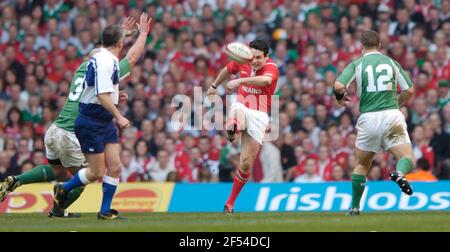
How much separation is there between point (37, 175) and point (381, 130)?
4.56 meters

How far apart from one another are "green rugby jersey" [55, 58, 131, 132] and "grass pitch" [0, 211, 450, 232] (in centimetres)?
125

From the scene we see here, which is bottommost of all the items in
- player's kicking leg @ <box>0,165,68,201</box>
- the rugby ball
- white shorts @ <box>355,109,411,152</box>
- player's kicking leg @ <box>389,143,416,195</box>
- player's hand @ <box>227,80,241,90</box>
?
player's kicking leg @ <box>0,165,68,201</box>

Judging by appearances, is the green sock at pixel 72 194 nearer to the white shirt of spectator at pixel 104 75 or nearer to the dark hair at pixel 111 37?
the white shirt of spectator at pixel 104 75

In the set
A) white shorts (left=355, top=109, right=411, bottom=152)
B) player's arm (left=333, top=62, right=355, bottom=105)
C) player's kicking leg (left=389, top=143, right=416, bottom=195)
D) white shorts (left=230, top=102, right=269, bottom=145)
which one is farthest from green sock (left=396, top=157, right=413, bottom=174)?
white shorts (left=230, top=102, right=269, bottom=145)

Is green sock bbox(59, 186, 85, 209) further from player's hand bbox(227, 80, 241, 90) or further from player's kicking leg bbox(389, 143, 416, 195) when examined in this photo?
player's kicking leg bbox(389, 143, 416, 195)

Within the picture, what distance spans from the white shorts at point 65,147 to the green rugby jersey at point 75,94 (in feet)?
0.30

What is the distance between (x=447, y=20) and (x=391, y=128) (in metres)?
8.80

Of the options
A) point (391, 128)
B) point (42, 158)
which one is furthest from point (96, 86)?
point (42, 158)

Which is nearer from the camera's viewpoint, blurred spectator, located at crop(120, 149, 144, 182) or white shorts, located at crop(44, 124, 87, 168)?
white shorts, located at crop(44, 124, 87, 168)

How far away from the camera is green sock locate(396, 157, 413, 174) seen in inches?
575

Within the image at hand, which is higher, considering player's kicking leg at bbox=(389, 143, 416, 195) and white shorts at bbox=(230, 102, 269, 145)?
white shorts at bbox=(230, 102, 269, 145)

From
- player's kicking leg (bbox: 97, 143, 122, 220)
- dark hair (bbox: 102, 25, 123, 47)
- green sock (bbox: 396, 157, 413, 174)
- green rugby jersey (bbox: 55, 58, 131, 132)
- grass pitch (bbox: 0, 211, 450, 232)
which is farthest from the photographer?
green rugby jersey (bbox: 55, 58, 131, 132)

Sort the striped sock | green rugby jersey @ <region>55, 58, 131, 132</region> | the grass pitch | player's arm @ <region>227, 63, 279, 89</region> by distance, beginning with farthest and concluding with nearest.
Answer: player's arm @ <region>227, 63, 279, 89</region> < green rugby jersey @ <region>55, 58, 131, 132</region> < the striped sock < the grass pitch

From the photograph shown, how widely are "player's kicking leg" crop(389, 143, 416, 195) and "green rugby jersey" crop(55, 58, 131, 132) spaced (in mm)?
3585
